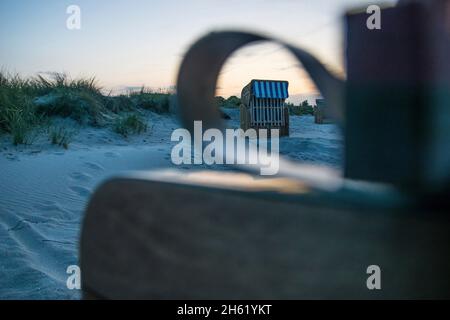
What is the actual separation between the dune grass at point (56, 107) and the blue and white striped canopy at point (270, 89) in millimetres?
3375

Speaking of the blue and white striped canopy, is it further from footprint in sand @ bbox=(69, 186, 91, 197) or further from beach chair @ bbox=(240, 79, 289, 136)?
footprint in sand @ bbox=(69, 186, 91, 197)

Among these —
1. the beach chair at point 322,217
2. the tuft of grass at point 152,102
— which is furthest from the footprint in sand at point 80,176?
the tuft of grass at point 152,102

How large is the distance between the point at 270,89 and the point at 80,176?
7767mm

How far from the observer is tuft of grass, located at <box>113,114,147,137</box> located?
8.16 metres

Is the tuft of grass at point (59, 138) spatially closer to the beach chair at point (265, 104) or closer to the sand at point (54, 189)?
the sand at point (54, 189)

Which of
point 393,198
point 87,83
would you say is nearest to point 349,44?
point 393,198

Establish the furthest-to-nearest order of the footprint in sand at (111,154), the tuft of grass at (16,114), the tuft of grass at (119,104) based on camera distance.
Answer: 1. the tuft of grass at (119,104)
2. the footprint in sand at (111,154)
3. the tuft of grass at (16,114)

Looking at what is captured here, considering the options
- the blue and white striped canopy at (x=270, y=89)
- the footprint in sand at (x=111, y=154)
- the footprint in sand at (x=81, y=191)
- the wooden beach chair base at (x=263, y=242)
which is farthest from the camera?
the blue and white striped canopy at (x=270, y=89)

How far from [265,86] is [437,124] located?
1131 centimetres

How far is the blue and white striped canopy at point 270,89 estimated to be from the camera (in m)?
11.6

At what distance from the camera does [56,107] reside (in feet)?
26.3

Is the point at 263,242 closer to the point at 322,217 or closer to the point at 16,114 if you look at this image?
the point at 322,217

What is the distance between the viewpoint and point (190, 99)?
111cm

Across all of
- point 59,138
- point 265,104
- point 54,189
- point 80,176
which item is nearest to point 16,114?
point 59,138
